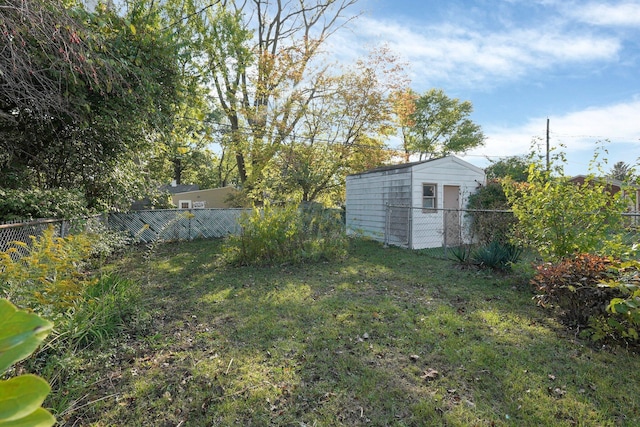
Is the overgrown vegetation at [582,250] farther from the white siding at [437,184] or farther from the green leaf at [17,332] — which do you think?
the white siding at [437,184]

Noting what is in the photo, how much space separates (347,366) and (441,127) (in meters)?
26.8

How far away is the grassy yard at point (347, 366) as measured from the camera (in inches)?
91.9

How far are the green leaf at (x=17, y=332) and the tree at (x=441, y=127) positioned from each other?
1061 inches

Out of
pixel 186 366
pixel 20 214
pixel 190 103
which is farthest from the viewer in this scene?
pixel 190 103

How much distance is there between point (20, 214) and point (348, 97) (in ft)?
37.9

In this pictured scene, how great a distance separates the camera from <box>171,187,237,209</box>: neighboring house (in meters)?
21.8

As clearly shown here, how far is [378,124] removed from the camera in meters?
14.2

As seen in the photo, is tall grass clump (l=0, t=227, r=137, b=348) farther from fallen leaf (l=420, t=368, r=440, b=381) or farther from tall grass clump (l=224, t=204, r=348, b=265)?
tall grass clump (l=224, t=204, r=348, b=265)

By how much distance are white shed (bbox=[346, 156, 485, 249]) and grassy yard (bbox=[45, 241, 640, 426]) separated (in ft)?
16.0

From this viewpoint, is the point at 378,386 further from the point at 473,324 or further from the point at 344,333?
the point at 473,324

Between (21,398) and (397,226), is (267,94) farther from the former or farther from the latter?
(21,398)

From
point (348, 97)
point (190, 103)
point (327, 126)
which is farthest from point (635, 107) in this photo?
point (190, 103)

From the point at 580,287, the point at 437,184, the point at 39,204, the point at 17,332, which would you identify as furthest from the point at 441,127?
the point at 17,332

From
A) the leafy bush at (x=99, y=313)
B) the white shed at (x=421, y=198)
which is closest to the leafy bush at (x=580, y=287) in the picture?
the leafy bush at (x=99, y=313)
